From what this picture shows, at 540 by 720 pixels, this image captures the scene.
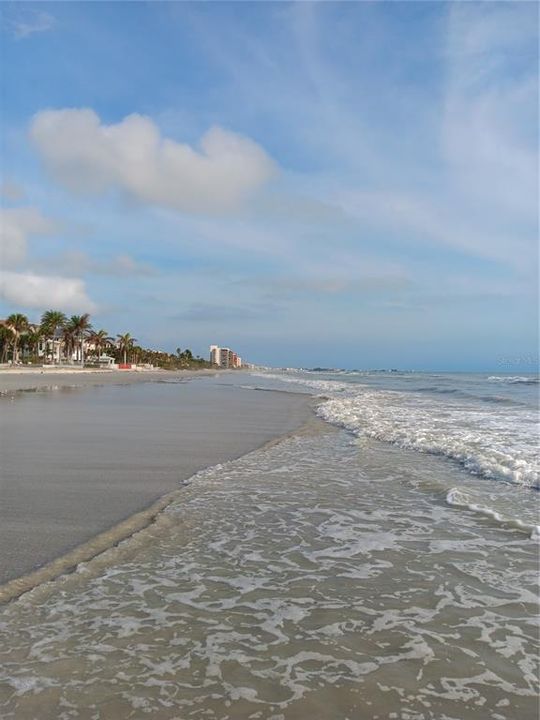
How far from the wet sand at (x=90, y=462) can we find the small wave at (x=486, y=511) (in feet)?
12.9

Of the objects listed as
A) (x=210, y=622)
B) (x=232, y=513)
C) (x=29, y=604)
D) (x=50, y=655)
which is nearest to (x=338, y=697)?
(x=210, y=622)

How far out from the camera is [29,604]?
3881 millimetres

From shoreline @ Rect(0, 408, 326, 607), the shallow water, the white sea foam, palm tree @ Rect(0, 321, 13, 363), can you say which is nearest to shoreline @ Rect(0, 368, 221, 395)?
the white sea foam

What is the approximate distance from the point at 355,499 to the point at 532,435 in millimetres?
9186

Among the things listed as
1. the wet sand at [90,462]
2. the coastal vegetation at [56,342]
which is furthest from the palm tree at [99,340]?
the wet sand at [90,462]

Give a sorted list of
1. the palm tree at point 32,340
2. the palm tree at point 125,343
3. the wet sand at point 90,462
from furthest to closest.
Answer: 1. the palm tree at point 125,343
2. the palm tree at point 32,340
3. the wet sand at point 90,462

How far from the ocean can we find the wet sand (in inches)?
28.0

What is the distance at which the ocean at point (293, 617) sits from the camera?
2.91 m

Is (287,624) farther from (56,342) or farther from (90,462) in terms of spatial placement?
(56,342)

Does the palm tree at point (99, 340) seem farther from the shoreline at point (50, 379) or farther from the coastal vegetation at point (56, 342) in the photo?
the shoreline at point (50, 379)

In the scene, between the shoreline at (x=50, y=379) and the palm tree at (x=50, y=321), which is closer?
the shoreline at (x=50, y=379)

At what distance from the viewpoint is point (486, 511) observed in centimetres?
678

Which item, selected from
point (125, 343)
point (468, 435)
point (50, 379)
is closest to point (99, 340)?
point (125, 343)

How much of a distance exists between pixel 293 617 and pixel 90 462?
6332 mm
